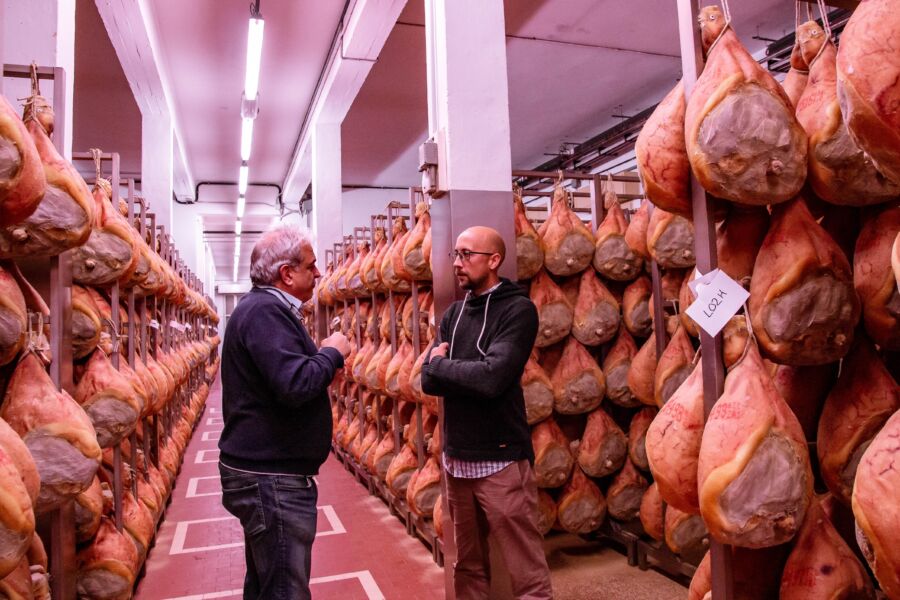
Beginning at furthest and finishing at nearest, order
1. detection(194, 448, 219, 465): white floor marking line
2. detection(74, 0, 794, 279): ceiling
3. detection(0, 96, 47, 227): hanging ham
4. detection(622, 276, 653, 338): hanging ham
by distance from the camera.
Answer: detection(194, 448, 219, 465): white floor marking line → detection(74, 0, 794, 279): ceiling → detection(622, 276, 653, 338): hanging ham → detection(0, 96, 47, 227): hanging ham

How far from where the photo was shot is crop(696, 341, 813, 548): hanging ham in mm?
1574

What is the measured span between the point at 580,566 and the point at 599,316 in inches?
63.0

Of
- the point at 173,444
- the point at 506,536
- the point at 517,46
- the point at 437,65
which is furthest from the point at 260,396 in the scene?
the point at 517,46

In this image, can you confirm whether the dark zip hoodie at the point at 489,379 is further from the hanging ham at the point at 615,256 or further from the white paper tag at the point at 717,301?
the hanging ham at the point at 615,256

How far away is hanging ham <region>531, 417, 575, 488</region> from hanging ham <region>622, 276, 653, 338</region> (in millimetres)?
823

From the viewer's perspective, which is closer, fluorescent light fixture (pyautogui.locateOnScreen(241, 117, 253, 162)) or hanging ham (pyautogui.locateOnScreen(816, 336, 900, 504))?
hanging ham (pyautogui.locateOnScreen(816, 336, 900, 504))

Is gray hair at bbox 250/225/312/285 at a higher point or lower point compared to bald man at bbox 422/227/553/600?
higher

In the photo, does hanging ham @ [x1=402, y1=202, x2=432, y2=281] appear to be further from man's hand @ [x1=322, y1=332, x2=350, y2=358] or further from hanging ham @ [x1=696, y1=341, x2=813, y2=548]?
hanging ham @ [x1=696, y1=341, x2=813, y2=548]

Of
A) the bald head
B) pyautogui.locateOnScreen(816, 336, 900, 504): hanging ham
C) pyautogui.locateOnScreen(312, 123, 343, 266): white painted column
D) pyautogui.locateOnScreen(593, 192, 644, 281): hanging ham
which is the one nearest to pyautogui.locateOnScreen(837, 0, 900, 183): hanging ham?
pyautogui.locateOnScreen(816, 336, 900, 504): hanging ham

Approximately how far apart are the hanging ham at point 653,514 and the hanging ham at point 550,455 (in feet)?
1.62

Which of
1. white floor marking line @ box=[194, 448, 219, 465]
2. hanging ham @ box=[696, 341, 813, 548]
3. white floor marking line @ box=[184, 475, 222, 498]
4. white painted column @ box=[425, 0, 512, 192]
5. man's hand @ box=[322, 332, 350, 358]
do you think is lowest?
white floor marking line @ box=[184, 475, 222, 498]

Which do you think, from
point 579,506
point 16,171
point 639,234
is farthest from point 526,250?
point 16,171

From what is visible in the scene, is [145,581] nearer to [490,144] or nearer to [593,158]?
[490,144]

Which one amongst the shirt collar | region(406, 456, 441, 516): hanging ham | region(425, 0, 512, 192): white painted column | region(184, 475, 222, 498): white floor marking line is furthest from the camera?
region(184, 475, 222, 498): white floor marking line
